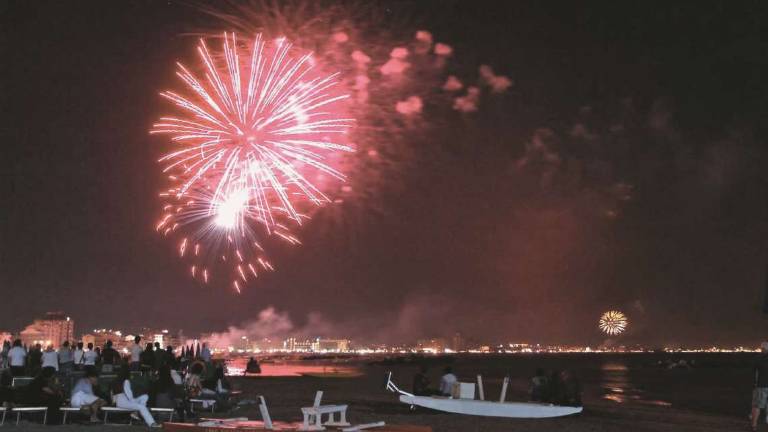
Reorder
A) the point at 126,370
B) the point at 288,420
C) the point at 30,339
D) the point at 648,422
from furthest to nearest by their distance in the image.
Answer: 1. the point at 30,339
2. the point at 648,422
3. the point at 288,420
4. the point at 126,370

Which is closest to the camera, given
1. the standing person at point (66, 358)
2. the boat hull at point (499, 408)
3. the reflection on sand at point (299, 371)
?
the boat hull at point (499, 408)

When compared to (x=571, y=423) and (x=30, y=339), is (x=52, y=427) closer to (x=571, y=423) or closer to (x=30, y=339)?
(x=571, y=423)

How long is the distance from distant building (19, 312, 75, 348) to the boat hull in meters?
176

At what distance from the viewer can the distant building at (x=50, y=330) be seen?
177 m

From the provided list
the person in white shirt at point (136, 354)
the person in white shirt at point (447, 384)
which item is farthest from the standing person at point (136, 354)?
the person in white shirt at point (447, 384)

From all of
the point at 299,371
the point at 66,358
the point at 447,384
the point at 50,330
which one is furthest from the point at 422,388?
the point at 50,330

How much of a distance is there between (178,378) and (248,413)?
176 centimetres

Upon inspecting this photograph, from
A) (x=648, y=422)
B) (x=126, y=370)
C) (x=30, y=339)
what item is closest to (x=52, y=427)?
(x=126, y=370)

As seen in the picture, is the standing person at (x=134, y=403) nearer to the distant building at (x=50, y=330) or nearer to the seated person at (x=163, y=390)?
the seated person at (x=163, y=390)

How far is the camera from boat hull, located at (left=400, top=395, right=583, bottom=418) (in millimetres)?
16578

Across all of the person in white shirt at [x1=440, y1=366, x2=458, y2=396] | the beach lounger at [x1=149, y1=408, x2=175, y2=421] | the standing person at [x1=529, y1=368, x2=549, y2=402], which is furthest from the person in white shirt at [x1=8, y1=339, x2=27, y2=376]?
the standing person at [x1=529, y1=368, x2=549, y2=402]

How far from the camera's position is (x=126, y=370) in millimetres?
13797

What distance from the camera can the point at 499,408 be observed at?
54.4 ft

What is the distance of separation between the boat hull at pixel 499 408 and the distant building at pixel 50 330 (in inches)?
6919
